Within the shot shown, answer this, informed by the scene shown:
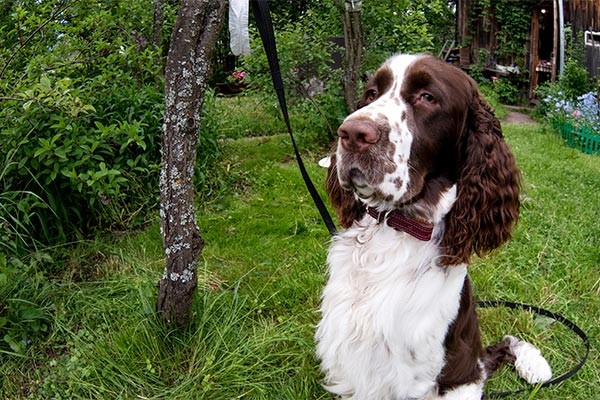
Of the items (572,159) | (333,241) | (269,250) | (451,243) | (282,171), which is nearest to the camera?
(451,243)

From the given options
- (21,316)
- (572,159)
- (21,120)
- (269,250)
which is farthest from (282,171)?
(572,159)

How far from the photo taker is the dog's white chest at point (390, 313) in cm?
191

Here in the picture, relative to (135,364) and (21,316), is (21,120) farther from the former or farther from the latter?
(135,364)

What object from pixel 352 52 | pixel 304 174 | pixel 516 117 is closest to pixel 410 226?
pixel 304 174

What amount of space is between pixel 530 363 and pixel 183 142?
1857mm

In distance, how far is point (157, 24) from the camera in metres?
4.64

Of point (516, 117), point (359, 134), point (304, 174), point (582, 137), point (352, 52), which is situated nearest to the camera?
point (359, 134)

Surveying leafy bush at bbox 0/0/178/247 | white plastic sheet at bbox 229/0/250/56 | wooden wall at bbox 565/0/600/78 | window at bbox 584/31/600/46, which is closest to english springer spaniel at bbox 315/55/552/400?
white plastic sheet at bbox 229/0/250/56

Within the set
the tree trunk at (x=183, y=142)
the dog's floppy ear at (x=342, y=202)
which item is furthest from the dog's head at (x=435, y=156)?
the tree trunk at (x=183, y=142)

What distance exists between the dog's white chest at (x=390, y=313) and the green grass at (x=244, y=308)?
51 centimetres

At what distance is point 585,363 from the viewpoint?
8.52 ft

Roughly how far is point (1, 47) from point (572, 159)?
6012 millimetres

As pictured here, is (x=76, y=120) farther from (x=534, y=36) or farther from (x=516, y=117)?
(x=534, y=36)

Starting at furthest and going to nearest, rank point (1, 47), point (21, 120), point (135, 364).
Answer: point (1, 47)
point (21, 120)
point (135, 364)
